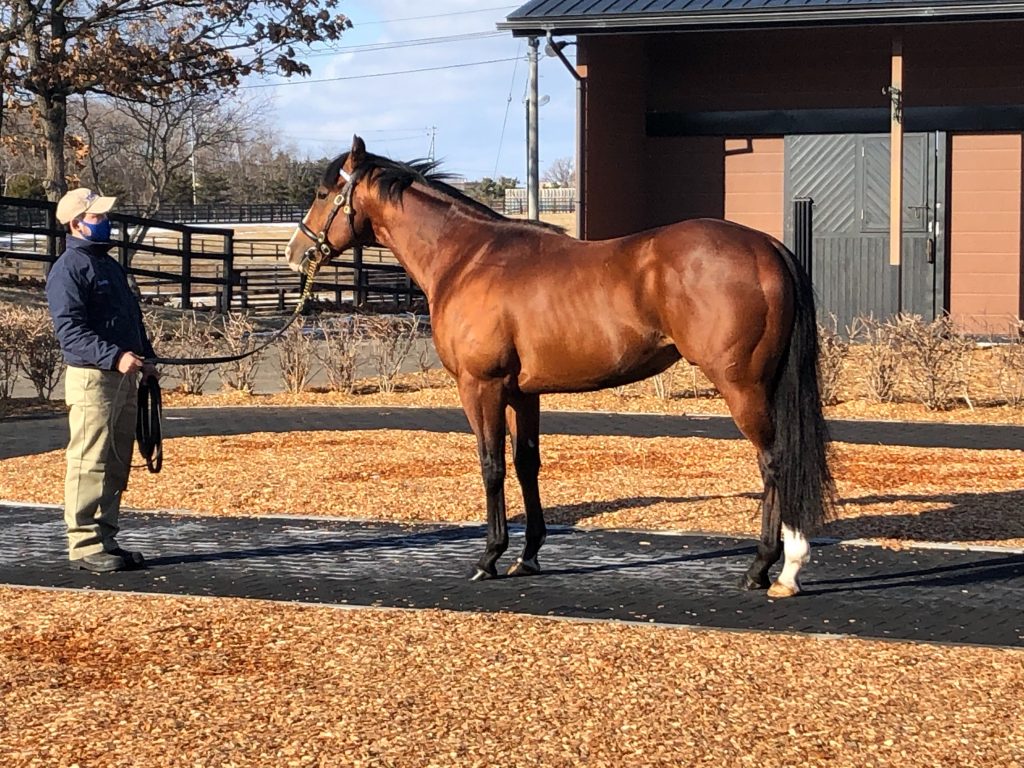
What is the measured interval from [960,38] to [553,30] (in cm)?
542

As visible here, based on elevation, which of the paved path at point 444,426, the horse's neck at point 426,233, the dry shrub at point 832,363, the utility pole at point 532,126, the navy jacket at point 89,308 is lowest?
the paved path at point 444,426

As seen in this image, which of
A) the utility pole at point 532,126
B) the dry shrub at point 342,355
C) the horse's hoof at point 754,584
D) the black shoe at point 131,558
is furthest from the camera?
the utility pole at point 532,126

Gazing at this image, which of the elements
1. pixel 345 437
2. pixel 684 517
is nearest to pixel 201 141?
pixel 345 437

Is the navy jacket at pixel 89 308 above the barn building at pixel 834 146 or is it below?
below

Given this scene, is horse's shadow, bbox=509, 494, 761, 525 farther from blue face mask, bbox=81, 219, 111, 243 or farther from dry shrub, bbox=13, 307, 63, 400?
dry shrub, bbox=13, 307, 63, 400

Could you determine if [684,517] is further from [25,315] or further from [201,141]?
[201,141]

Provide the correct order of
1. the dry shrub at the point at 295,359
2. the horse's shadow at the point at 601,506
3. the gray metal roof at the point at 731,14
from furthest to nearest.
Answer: the gray metal roof at the point at 731,14, the dry shrub at the point at 295,359, the horse's shadow at the point at 601,506

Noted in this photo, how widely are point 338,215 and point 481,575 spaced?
2.13 metres

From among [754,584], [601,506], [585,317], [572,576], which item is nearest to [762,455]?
[754,584]

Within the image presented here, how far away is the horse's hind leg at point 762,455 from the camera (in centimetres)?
676

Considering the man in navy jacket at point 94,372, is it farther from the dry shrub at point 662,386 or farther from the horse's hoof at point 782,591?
the dry shrub at point 662,386

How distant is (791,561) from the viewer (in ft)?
22.5

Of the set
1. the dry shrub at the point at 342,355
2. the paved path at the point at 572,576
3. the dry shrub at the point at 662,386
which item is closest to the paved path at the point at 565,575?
the paved path at the point at 572,576

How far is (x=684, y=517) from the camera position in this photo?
29.0ft
